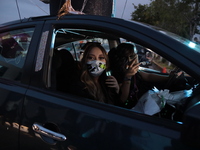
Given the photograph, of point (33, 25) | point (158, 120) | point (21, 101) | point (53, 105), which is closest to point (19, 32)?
point (33, 25)

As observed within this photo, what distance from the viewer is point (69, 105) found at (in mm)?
1404

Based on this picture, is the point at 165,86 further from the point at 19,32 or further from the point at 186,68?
the point at 19,32

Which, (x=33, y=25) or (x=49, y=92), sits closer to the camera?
(x=49, y=92)

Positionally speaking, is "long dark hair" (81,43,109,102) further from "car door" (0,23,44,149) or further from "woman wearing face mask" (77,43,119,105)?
"car door" (0,23,44,149)

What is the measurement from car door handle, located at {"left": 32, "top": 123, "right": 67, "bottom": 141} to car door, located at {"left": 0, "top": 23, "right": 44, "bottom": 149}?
0.19m

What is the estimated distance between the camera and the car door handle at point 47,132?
132 cm

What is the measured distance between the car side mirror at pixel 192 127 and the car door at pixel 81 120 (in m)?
0.11

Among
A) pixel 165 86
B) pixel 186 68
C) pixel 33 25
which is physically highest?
pixel 33 25

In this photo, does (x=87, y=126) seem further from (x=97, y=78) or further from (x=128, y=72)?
(x=128, y=72)

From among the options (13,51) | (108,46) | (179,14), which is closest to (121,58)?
(108,46)

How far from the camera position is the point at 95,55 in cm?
190

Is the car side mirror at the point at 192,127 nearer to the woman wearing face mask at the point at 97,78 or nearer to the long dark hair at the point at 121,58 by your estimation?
the woman wearing face mask at the point at 97,78

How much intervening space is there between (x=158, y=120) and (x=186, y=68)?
0.34m

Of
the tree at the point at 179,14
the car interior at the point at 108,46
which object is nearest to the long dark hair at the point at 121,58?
the car interior at the point at 108,46
